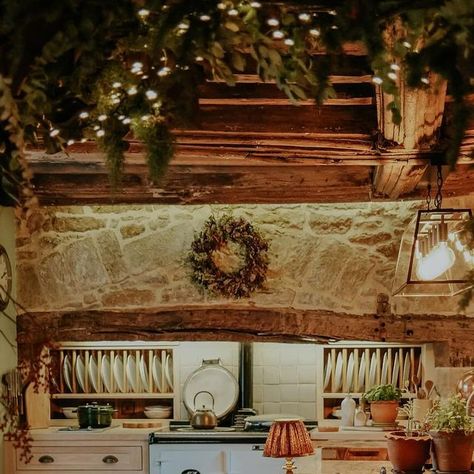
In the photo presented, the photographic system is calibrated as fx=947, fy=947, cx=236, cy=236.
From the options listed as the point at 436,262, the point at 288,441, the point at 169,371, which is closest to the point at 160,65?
the point at 436,262

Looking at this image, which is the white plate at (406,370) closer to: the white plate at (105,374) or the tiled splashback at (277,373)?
the tiled splashback at (277,373)

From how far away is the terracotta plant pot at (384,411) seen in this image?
6840 mm

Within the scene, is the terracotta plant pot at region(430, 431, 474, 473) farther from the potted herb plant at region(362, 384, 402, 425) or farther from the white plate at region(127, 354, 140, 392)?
the white plate at region(127, 354, 140, 392)

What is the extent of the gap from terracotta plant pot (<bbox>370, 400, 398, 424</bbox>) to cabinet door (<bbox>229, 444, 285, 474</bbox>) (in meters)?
0.82

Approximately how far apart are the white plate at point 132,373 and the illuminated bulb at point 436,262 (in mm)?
3397

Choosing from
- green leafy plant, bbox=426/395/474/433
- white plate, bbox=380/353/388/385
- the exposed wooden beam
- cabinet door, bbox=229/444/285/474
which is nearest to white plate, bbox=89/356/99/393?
the exposed wooden beam

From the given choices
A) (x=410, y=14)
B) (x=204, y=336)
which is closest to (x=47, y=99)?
(x=410, y=14)

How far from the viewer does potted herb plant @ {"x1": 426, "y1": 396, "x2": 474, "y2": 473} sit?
14.4ft

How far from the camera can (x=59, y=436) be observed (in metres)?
7.10

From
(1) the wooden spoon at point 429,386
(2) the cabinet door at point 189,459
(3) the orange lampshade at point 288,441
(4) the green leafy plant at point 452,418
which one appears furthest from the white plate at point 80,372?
(4) the green leafy plant at point 452,418

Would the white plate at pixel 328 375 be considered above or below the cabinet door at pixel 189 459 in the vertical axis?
above

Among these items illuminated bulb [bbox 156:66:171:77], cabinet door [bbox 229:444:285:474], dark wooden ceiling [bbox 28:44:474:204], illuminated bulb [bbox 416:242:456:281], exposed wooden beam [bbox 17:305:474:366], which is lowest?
cabinet door [bbox 229:444:285:474]

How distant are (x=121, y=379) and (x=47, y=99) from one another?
19.2ft

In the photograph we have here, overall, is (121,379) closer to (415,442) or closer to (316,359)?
(316,359)
